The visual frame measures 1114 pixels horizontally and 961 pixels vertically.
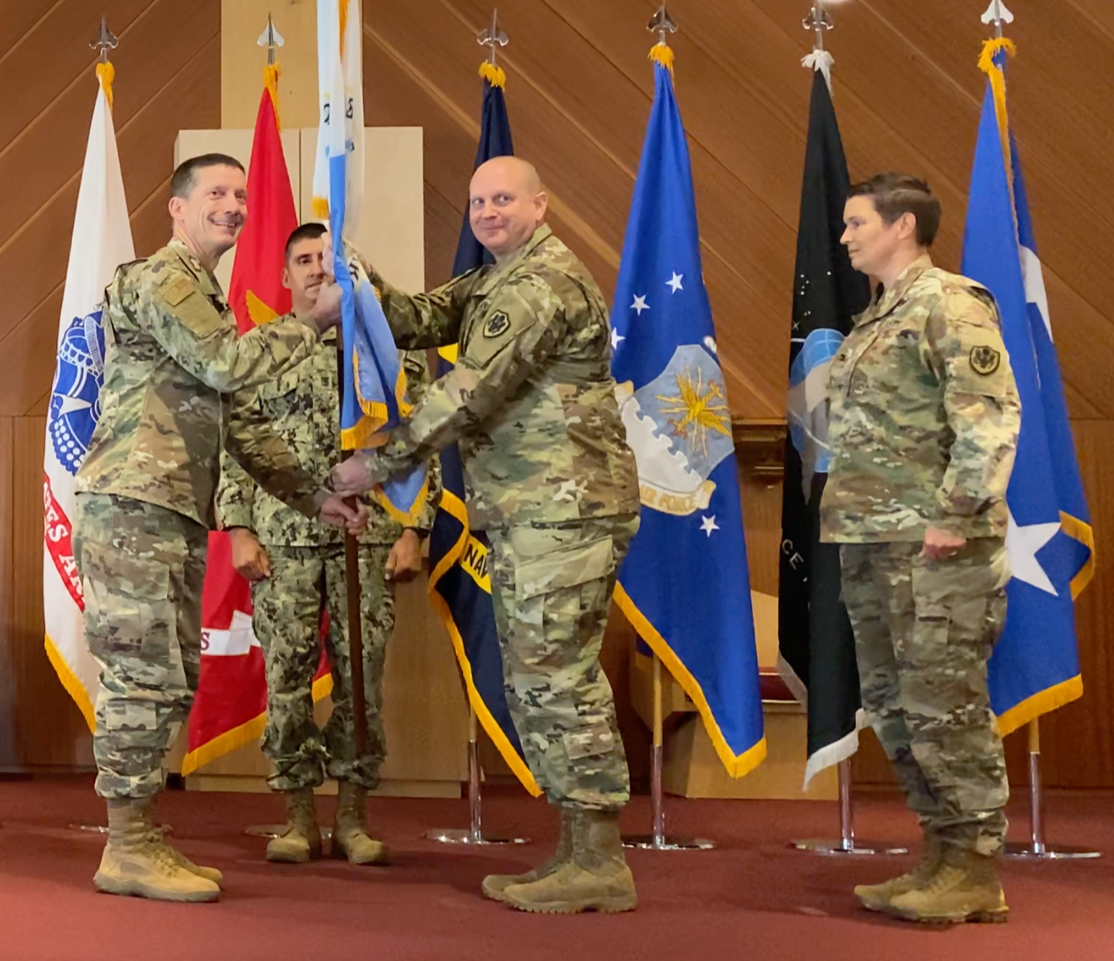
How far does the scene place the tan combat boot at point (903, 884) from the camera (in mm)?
2865

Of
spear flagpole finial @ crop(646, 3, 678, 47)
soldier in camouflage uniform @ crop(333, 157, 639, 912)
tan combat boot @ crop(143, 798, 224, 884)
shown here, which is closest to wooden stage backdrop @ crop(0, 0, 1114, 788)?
spear flagpole finial @ crop(646, 3, 678, 47)

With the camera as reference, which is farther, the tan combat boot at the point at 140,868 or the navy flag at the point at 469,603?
the navy flag at the point at 469,603

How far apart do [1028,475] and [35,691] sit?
3633mm

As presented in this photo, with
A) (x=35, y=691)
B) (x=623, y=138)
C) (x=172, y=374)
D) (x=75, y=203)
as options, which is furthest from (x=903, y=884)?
(x=75, y=203)

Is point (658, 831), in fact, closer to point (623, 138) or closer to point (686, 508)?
point (686, 508)

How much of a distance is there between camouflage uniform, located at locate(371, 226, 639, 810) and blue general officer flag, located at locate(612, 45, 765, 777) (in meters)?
0.90

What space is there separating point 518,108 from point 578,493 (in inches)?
113

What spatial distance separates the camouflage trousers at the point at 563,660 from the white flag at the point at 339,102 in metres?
0.83

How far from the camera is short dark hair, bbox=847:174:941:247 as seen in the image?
2.99m

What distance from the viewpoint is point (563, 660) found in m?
2.87

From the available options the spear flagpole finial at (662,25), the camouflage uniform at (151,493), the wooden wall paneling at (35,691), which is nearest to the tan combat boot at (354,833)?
the camouflage uniform at (151,493)

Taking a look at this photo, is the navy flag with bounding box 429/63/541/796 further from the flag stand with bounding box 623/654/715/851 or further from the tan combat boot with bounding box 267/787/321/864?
the tan combat boot with bounding box 267/787/321/864

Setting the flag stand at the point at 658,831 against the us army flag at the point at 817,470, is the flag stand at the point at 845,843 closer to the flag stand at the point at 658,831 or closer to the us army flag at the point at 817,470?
the us army flag at the point at 817,470

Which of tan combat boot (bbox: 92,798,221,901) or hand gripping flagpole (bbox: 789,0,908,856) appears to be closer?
tan combat boot (bbox: 92,798,221,901)
